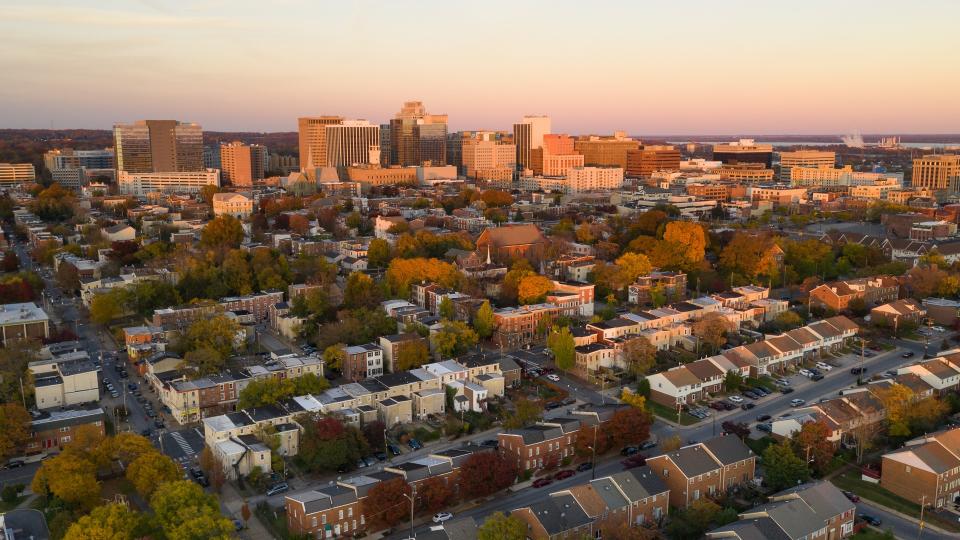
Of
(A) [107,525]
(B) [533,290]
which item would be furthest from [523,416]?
(B) [533,290]

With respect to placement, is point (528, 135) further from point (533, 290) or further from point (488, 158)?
point (533, 290)

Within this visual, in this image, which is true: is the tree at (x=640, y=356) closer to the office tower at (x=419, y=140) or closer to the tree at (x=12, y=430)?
the tree at (x=12, y=430)

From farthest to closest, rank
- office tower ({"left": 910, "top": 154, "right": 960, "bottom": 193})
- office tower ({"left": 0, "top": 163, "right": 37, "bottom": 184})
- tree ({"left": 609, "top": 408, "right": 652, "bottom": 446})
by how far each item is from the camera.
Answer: office tower ({"left": 0, "top": 163, "right": 37, "bottom": 184})
office tower ({"left": 910, "top": 154, "right": 960, "bottom": 193})
tree ({"left": 609, "top": 408, "right": 652, "bottom": 446})

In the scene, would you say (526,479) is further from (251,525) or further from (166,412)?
(166,412)

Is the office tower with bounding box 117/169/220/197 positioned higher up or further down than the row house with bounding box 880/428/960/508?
higher up

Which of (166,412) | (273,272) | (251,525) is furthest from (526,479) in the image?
(273,272)

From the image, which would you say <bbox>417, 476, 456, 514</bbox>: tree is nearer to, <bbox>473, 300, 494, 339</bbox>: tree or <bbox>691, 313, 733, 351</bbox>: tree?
<bbox>473, 300, 494, 339</bbox>: tree

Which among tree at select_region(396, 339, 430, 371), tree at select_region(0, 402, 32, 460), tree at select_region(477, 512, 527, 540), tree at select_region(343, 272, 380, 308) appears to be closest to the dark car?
tree at select_region(477, 512, 527, 540)
